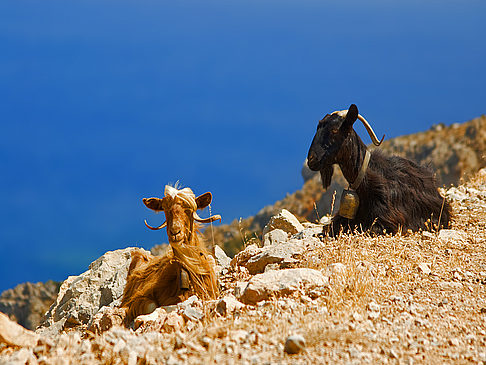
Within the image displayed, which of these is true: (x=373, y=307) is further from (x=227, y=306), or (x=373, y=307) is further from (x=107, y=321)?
(x=107, y=321)

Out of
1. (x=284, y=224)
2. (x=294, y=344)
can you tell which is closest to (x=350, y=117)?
(x=284, y=224)

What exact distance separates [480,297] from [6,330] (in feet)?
15.4

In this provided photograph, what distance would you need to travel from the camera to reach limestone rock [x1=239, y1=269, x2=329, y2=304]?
5.23 m

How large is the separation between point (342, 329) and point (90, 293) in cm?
546

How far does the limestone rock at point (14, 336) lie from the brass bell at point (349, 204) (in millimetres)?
5624

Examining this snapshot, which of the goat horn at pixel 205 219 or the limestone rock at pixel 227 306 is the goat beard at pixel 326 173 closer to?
the goat horn at pixel 205 219

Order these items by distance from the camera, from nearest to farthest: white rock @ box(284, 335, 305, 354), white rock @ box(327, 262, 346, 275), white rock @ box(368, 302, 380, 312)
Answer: white rock @ box(284, 335, 305, 354), white rock @ box(368, 302, 380, 312), white rock @ box(327, 262, 346, 275)

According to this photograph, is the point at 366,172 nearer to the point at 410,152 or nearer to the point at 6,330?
the point at 6,330

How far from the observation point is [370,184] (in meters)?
8.87

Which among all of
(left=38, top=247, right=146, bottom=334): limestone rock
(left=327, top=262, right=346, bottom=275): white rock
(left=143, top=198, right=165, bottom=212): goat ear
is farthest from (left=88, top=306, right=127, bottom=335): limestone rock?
(left=327, top=262, right=346, bottom=275): white rock

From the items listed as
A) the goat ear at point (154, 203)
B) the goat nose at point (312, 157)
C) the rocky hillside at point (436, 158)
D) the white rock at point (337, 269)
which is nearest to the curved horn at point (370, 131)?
the goat nose at point (312, 157)

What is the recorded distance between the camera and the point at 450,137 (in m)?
35.8

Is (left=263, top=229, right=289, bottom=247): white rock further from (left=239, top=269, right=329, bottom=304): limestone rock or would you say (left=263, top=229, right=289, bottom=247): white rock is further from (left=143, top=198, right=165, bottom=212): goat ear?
(left=239, top=269, right=329, bottom=304): limestone rock

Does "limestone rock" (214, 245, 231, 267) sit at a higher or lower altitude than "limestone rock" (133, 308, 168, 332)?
higher
